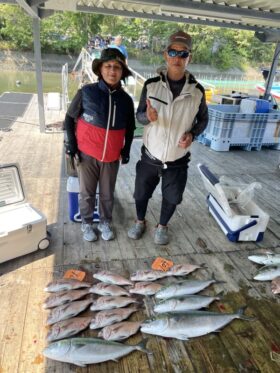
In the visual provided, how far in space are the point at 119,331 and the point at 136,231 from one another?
115 centimetres

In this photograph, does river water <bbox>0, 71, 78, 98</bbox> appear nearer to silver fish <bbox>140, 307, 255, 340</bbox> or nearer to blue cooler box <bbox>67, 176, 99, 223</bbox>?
blue cooler box <bbox>67, 176, 99, 223</bbox>

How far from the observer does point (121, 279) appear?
2.14 m

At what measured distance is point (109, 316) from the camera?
1835 millimetres

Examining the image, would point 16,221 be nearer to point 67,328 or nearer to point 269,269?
point 67,328

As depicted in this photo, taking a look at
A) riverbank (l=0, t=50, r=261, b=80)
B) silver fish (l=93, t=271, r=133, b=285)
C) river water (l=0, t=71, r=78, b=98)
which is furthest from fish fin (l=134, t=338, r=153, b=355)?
riverbank (l=0, t=50, r=261, b=80)

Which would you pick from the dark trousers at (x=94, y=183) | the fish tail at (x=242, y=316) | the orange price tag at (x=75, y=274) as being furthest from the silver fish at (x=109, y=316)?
the dark trousers at (x=94, y=183)

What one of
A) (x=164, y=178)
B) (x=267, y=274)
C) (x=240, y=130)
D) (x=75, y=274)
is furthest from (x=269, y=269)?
(x=240, y=130)

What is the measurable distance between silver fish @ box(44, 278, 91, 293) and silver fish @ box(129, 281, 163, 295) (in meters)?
0.34

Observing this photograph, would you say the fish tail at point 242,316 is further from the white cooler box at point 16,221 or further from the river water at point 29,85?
the river water at point 29,85

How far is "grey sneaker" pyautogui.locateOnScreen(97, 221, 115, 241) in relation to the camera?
2.71 metres

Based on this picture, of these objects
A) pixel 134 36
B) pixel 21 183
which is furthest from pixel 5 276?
pixel 134 36

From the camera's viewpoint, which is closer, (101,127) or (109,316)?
(109,316)

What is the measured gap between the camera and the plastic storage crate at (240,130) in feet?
18.3

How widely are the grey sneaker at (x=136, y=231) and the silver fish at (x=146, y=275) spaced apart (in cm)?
55
